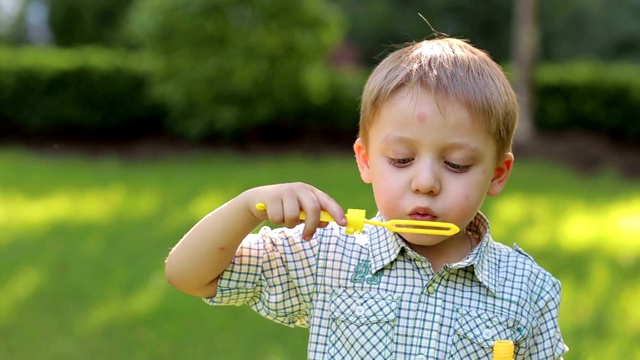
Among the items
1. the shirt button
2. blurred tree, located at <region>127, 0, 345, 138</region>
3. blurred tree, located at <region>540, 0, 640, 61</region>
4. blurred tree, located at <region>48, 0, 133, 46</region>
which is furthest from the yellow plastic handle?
blurred tree, located at <region>48, 0, 133, 46</region>

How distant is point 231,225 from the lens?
2.06m

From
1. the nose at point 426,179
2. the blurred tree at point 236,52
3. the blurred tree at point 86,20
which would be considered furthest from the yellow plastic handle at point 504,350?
the blurred tree at point 86,20

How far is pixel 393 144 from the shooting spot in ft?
6.89

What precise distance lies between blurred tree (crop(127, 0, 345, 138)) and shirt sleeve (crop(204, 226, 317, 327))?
37.0ft

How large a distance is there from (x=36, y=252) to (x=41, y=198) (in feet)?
8.99

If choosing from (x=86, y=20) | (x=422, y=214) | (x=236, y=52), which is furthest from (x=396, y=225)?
(x=86, y=20)

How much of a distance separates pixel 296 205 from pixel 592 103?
13.9 m

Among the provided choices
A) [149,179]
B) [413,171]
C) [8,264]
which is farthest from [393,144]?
[149,179]

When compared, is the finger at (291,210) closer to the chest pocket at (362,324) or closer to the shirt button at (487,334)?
the chest pocket at (362,324)

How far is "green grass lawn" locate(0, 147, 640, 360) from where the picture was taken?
14.2ft

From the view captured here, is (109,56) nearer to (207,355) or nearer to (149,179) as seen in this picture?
(149,179)

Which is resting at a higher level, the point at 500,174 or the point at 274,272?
the point at 500,174

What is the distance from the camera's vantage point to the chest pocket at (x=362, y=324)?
214cm

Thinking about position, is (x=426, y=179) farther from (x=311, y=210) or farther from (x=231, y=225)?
(x=231, y=225)
